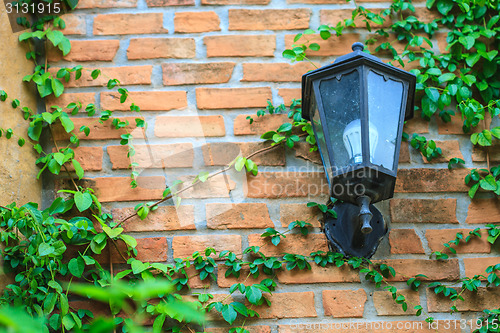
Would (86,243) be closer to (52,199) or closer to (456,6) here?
(52,199)

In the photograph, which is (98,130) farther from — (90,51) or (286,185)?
(286,185)

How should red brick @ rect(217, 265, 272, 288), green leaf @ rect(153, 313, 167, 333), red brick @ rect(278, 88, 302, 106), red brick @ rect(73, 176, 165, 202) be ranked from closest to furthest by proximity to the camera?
1. green leaf @ rect(153, 313, 167, 333)
2. red brick @ rect(217, 265, 272, 288)
3. red brick @ rect(73, 176, 165, 202)
4. red brick @ rect(278, 88, 302, 106)

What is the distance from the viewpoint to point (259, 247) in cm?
146

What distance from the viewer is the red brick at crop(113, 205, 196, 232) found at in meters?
1.49

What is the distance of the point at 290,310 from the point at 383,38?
0.99 meters

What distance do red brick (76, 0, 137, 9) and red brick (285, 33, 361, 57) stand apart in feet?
1.89

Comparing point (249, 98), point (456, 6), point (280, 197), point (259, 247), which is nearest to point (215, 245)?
point (259, 247)

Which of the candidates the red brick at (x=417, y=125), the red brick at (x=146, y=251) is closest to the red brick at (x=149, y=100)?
the red brick at (x=146, y=251)

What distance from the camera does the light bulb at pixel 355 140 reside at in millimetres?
1185

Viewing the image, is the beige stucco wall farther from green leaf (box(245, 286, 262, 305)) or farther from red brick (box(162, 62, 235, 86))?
green leaf (box(245, 286, 262, 305))

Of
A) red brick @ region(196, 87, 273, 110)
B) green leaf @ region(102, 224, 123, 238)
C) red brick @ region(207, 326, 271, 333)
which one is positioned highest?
red brick @ region(196, 87, 273, 110)

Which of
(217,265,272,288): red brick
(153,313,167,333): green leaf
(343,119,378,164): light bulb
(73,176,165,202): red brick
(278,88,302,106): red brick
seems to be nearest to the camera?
(343,119,378,164): light bulb

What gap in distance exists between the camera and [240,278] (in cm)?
143

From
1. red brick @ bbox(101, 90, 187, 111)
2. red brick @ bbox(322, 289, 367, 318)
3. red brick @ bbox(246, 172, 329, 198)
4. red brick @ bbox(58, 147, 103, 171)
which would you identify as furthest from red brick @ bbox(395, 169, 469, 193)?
red brick @ bbox(58, 147, 103, 171)
